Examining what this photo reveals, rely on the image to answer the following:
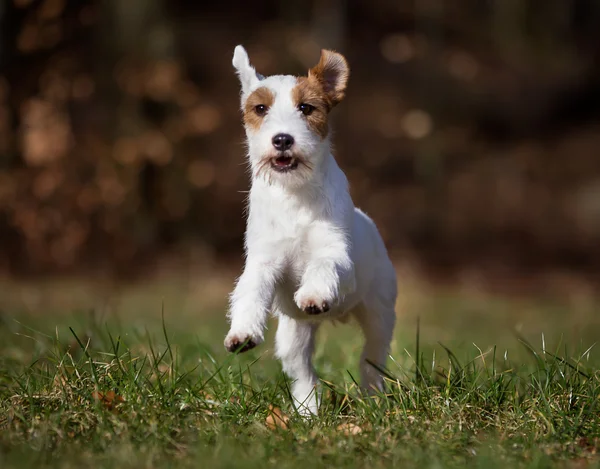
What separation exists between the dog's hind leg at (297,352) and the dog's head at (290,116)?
897mm

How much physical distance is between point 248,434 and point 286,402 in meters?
0.45

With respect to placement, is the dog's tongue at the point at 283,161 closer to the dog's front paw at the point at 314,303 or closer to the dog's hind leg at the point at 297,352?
the dog's front paw at the point at 314,303

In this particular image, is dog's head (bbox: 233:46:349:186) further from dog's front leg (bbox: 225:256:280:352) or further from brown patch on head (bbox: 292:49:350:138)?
dog's front leg (bbox: 225:256:280:352)

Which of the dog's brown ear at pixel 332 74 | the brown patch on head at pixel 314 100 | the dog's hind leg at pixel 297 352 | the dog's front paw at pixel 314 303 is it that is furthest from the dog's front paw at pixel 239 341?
the dog's brown ear at pixel 332 74

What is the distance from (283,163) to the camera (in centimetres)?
402

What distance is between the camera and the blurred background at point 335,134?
12172 millimetres

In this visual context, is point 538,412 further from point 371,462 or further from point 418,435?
point 371,462

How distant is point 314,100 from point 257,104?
0.96 feet

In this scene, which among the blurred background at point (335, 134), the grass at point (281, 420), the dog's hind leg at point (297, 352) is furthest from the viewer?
the blurred background at point (335, 134)

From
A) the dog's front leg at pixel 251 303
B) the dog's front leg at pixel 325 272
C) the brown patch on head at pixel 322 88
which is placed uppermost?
the brown patch on head at pixel 322 88

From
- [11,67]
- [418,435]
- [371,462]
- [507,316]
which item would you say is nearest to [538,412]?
A: [418,435]

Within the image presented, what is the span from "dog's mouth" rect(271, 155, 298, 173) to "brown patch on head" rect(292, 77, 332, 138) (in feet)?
0.75

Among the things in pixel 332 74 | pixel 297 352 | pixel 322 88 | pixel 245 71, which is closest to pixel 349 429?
pixel 297 352

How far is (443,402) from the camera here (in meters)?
3.82
